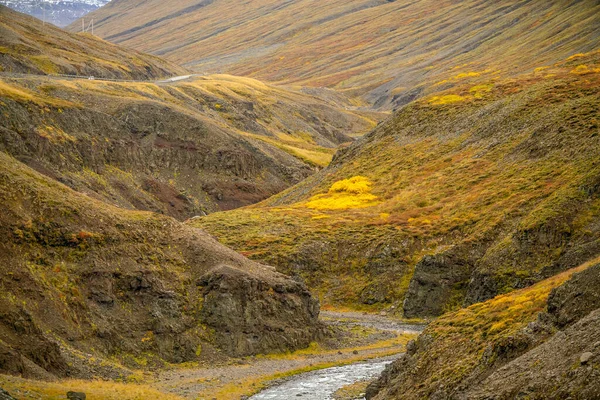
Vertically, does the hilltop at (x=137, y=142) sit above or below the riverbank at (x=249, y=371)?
above

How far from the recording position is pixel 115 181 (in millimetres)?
128875

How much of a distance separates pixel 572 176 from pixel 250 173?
71695mm

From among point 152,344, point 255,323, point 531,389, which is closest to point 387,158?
point 255,323

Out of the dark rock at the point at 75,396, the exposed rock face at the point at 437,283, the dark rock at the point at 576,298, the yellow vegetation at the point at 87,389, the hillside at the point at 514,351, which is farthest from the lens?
the exposed rock face at the point at 437,283

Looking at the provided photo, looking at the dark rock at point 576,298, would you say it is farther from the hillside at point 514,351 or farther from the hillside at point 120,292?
the hillside at point 120,292

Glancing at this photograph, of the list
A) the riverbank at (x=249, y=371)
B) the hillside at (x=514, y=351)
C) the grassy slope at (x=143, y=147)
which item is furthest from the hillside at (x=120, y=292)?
the grassy slope at (x=143, y=147)

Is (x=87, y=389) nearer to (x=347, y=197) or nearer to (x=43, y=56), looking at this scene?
(x=347, y=197)

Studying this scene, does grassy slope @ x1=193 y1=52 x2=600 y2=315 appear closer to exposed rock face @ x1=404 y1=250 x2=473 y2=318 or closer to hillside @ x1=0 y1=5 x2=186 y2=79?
exposed rock face @ x1=404 y1=250 x2=473 y2=318

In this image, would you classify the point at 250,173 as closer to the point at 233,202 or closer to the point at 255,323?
the point at 233,202

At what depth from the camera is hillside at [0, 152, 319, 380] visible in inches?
2175

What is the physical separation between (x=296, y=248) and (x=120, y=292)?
39.9 m

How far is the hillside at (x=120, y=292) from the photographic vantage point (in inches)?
2175

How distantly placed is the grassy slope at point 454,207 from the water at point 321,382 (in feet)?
64.9

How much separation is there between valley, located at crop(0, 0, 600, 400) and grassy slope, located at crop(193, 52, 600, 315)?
1.04 ft
